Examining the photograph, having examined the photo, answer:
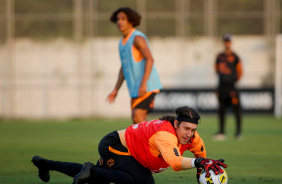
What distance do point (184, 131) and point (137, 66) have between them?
2.86 metres

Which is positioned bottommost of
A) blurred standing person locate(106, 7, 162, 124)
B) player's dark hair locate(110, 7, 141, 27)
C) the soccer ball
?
the soccer ball

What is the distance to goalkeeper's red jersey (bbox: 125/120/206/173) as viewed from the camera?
592 centimetres

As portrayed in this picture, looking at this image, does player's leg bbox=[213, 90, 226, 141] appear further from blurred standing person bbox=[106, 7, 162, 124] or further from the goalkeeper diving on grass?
the goalkeeper diving on grass

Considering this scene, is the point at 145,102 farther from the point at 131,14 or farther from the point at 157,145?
the point at 157,145

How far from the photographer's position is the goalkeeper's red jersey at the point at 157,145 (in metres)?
5.92

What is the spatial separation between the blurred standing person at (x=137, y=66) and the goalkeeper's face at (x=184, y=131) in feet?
7.80

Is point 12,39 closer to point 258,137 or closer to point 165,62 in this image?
point 165,62

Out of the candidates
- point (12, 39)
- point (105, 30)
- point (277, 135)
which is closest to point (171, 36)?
point (105, 30)

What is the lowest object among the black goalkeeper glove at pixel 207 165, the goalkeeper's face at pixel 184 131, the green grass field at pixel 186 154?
the green grass field at pixel 186 154

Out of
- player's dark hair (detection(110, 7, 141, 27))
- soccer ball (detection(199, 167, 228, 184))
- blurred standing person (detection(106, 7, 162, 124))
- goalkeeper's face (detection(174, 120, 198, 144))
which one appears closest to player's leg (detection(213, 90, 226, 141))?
blurred standing person (detection(106, 7, 162, 124))

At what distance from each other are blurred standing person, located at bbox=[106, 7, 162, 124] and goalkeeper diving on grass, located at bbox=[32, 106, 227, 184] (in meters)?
1.72

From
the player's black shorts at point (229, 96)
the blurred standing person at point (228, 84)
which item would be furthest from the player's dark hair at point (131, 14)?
the player's black shorts at point (229, 96)

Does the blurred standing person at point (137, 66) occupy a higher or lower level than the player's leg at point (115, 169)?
higher

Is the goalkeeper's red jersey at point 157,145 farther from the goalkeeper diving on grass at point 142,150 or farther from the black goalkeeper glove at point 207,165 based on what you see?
the black goalkeeper glove at point 207,165
